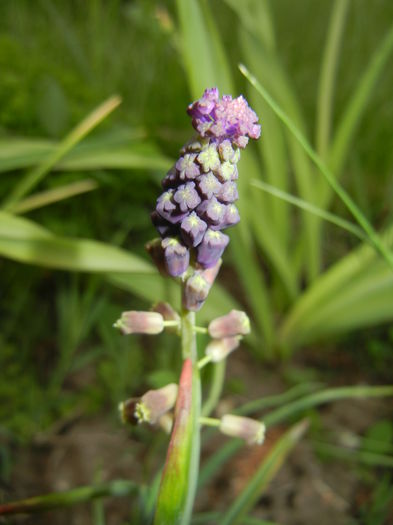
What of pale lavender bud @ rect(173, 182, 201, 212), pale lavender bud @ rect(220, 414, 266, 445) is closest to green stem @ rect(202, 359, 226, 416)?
pale lavender bud @ rect(220, 414, 266, 445)

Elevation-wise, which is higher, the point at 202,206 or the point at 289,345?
the point at 289,345

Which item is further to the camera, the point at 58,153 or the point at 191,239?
the point at 58,153

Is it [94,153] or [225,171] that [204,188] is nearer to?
[225,171]

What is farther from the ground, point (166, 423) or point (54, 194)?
point (54, 194)

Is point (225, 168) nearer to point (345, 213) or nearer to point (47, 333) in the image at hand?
point (47, 333)

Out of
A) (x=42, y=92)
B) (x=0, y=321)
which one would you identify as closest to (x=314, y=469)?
(x=0, y=321)

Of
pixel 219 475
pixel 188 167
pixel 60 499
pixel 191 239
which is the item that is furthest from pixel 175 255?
pixel 219 475

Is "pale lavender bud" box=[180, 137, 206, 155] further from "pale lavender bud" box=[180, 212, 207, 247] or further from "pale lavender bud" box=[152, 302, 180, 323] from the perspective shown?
"pale lavender bud" box=[152, 302, 180, 323]
